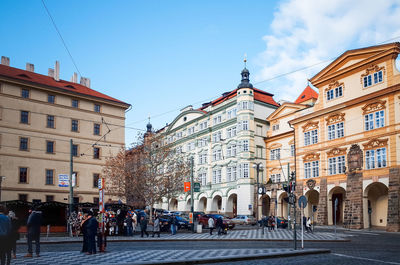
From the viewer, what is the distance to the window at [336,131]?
155 ft

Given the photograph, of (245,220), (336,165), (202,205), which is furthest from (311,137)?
(202,205)

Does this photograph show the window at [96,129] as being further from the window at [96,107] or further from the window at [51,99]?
the window at [51,99]

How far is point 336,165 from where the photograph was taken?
155 ft

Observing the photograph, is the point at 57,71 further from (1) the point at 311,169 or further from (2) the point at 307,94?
(2) the point at 307,94

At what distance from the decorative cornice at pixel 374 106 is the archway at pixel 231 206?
2626cm

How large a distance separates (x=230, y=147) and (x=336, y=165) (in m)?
20.5

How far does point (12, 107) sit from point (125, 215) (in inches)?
860

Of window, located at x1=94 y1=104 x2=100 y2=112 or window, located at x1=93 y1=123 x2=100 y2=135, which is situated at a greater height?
window, located at x1=94 y1=104 x2=100 y2=112

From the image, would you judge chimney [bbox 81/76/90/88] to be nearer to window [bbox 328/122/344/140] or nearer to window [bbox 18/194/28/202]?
window [bbox 18/194/28/202]

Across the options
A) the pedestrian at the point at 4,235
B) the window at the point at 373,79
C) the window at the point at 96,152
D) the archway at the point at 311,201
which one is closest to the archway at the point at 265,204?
the archway at the point at 311,201

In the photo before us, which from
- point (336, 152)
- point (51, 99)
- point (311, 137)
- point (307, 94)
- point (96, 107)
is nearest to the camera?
point (336, 152)

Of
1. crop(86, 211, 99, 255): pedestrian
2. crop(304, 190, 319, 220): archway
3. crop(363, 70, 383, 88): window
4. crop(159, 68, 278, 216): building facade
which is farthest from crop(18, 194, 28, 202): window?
crop(363, 70, 383, 88): window

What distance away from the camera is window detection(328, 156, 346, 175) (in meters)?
46.5

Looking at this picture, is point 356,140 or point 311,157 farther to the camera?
point 311,157
